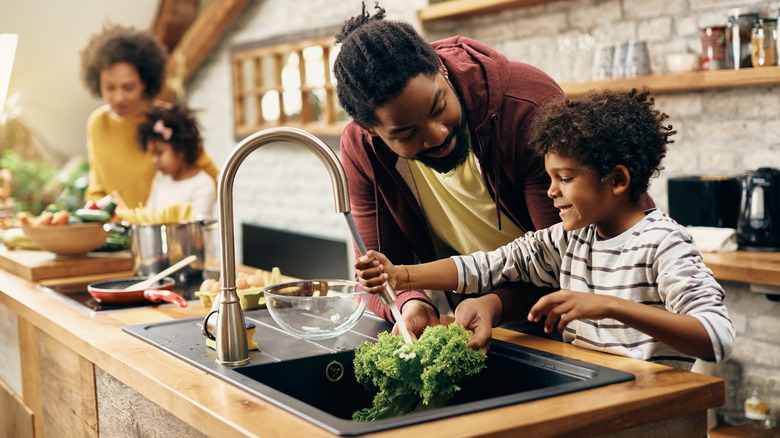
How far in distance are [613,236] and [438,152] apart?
1.23ft

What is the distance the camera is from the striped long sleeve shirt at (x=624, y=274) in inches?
51.4

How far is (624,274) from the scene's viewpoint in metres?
1.46

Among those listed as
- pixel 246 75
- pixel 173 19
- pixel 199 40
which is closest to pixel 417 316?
pixel 246 75

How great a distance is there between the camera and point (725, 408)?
342 cm

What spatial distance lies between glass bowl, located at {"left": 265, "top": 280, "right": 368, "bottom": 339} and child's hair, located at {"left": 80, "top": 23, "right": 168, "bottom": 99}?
2929 mm

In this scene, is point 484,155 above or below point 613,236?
above

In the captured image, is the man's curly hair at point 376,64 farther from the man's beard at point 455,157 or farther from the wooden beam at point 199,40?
the wooden beam at point 199,40

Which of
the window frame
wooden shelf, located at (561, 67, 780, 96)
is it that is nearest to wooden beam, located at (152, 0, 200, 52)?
the window frame

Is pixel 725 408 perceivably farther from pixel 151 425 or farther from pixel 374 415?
pixel 151 425

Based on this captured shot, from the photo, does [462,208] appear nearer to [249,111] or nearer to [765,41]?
[765,41]

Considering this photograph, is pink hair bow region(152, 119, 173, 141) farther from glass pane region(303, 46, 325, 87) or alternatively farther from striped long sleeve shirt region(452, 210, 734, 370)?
striped long sleeve shirt region(452, 210, 734, 370)

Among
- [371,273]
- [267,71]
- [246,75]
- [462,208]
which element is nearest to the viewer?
[371,273]

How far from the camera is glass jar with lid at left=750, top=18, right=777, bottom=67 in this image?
311 centimetres

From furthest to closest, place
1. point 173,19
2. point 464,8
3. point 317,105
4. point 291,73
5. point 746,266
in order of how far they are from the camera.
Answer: point 173,19 → point 291,73 → point 317,105 → point 464,8 → point 746,266
